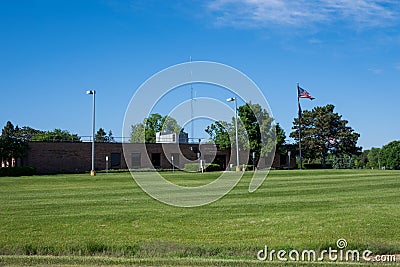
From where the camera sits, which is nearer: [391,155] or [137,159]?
[137,159]

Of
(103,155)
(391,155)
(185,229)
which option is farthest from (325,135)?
(185,229)

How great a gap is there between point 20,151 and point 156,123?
41096mm

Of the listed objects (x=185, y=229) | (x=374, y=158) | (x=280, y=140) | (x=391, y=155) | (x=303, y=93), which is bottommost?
(x=185, y=229)

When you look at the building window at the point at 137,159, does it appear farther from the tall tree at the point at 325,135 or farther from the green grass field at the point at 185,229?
the green grass field at the point at 185,229

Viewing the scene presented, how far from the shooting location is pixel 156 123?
92375mm

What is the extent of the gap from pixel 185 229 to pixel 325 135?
74.3 meters

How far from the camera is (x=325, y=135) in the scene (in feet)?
277

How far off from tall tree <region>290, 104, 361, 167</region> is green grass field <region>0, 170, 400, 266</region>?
65.1m

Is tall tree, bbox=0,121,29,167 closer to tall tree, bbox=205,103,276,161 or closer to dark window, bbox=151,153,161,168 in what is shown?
dark window, bbox=151,153,161,168

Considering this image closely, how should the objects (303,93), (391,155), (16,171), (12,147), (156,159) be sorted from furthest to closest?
(391,155), (156,159), (303,93), (12,147), (16,171)

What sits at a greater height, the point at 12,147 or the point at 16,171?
the point at 12,147

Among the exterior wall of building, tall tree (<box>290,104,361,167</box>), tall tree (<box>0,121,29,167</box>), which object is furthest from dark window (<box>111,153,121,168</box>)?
tall tree (<box>290,104,361,167</box>)

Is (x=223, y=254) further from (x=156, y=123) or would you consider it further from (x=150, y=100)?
(x=156, y=123)

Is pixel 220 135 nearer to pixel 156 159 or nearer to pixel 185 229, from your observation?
pixel 156 159
